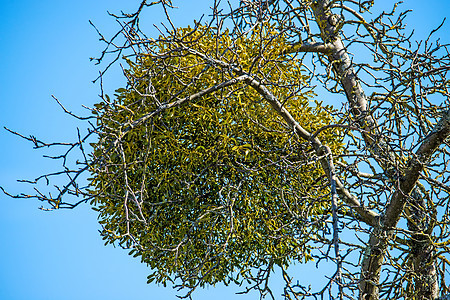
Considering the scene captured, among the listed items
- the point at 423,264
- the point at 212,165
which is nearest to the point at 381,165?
the point at 423,264

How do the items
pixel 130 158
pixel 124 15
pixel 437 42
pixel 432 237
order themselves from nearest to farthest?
pixel 124 15 < pixel 130 158 < pixel 432 237 < pixel 437 42

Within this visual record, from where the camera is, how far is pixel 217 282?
9.75ft

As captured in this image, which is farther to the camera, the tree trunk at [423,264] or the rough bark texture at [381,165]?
the tree trunk at [423,264]

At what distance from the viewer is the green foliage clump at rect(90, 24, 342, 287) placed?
102 inches

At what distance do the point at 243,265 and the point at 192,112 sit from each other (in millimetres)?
1014

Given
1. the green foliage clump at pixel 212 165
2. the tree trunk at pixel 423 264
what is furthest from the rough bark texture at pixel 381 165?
the green foliage clump at pixel 212 165

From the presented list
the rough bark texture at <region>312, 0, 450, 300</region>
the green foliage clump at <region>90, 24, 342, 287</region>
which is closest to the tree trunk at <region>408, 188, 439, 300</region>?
the rough bark texture at <region>312, 0, 450, 300</region>

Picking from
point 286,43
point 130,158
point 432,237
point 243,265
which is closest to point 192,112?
point 130,158

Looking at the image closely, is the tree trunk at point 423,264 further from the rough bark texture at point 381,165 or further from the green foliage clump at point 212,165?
the green foliage clump at point 212,165

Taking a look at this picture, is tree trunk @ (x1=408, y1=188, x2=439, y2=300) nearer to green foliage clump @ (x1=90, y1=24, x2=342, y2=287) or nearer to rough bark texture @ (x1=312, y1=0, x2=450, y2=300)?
rough bark texture @ (x1=312, y1=0, x2=450, y2=300)

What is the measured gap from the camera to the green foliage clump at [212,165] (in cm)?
260

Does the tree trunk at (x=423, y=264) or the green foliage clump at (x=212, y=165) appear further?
the tree trunk at (x=423, y=264)

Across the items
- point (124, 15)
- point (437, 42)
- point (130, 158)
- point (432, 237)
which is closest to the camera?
point (124, 15)

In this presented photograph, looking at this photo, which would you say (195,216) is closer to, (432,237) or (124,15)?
(124,15)
